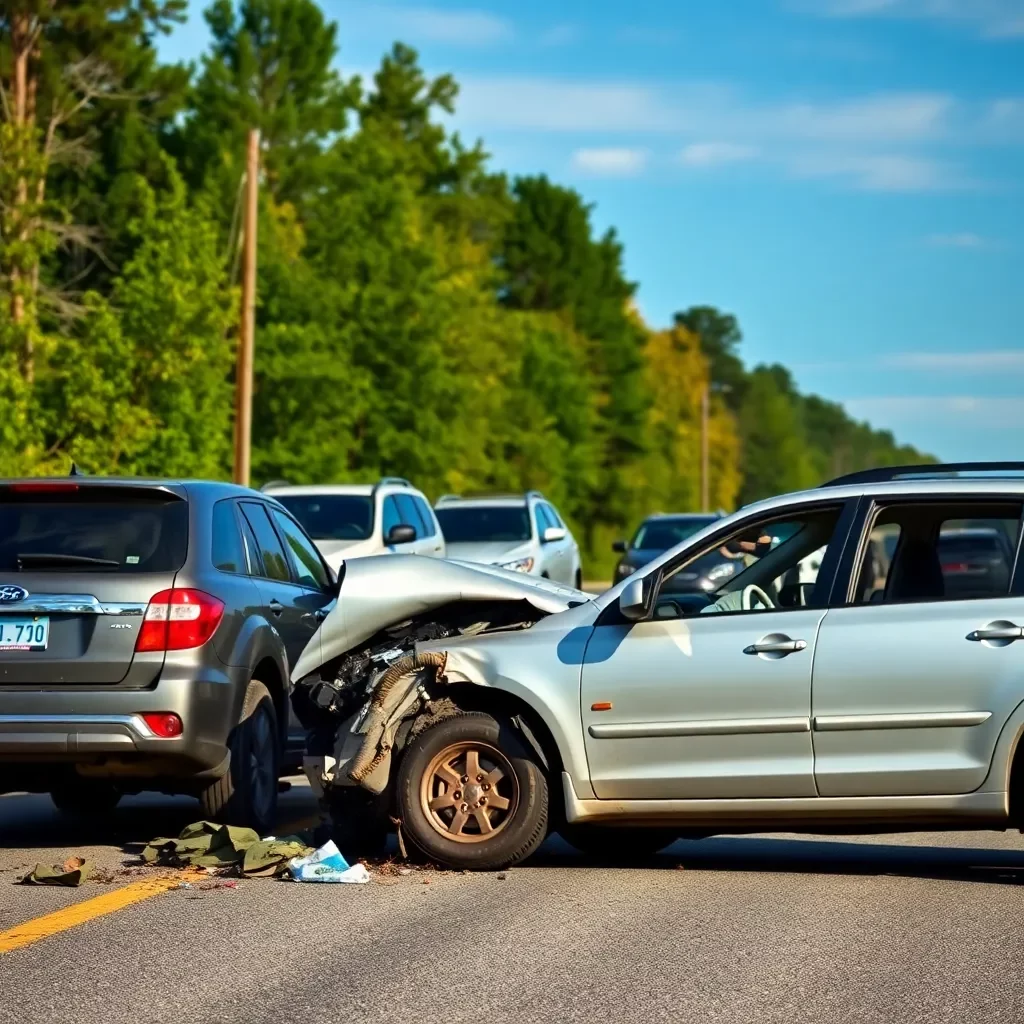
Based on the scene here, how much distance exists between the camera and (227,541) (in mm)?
10492

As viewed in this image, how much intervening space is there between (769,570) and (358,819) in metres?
2.19

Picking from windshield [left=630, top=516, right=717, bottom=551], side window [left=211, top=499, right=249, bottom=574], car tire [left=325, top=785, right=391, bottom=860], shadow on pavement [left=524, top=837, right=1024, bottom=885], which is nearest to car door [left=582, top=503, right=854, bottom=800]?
shadow on pavement [left=524, top=837, right=1024, bottom=885]

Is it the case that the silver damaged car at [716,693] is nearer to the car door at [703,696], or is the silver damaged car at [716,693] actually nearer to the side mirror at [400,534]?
the car door at [703,696]

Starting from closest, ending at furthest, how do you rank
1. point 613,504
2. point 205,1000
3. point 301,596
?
point 205,1000
point 301,596
point 613,504

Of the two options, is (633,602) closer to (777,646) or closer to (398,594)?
(777,646)

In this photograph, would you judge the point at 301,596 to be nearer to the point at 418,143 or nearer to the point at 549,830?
the point at 549,830

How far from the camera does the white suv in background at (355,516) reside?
21891 millimetres

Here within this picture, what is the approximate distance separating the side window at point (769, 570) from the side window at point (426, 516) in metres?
13.6

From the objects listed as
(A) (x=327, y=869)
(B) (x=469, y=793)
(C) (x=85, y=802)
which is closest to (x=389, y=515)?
(C) (x=85, y=802)

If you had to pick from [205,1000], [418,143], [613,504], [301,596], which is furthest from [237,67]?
[205,1000]

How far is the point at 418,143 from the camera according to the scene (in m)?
82.1

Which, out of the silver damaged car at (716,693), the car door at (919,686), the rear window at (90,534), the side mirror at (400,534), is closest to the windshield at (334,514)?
the side mirror at (400,534)

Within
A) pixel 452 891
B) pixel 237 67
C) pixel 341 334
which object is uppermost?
pixel 237 67

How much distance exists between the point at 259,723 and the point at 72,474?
1.53 m
